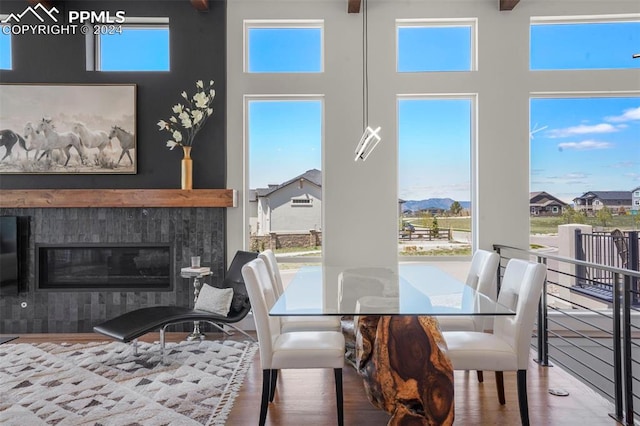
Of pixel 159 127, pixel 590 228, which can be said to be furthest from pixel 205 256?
pixel 590 228

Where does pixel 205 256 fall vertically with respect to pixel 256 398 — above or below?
above

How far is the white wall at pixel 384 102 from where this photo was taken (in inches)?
165

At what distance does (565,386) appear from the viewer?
2.83m

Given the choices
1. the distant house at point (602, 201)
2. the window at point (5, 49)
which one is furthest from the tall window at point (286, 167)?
the distant house at point (602, 201)

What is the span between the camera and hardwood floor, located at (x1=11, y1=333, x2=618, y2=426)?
2.38 m

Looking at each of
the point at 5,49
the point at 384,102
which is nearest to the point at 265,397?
the point at 384,102

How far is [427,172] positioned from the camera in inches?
173

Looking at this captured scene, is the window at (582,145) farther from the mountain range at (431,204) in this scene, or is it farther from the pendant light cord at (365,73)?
the pendant light cord at (365,73)

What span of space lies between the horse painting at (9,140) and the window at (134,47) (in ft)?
3.68

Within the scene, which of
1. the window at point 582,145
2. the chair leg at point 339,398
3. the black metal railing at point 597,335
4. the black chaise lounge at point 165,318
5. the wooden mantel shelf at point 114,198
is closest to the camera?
the chair leg at point 339,398

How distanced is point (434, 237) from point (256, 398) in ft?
8.69

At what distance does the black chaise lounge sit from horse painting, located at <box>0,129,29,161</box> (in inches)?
92.3

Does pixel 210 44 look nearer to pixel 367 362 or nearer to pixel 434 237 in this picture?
pixel 434 237

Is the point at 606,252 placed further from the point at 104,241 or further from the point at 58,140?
the point at 58,140
